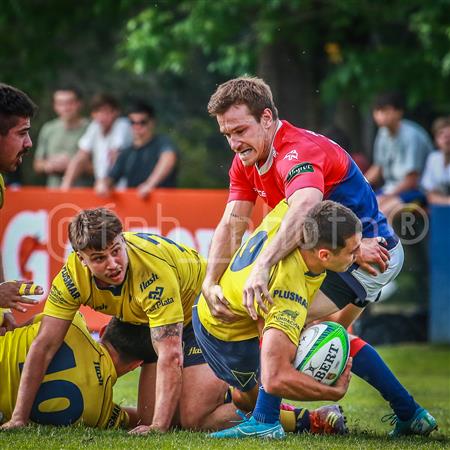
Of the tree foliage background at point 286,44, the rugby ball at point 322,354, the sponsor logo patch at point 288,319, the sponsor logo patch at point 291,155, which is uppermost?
the tree foliage background at point 286,44

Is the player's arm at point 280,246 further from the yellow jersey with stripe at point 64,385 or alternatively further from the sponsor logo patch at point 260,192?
the yellow jersey with stripe at point 64,385

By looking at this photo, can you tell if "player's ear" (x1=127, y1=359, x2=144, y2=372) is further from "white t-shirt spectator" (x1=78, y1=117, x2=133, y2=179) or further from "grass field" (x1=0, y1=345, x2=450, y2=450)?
"white t-shirt spectator" (x1=78, y1=117, x2=133, y2=179)

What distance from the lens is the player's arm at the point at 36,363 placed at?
6613 mm

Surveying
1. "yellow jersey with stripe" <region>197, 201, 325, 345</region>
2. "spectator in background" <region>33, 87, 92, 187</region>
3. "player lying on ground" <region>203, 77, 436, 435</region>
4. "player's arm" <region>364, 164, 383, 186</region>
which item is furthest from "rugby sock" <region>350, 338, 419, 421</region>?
"spectator in background" <region>33, 87, 92, 187</region>

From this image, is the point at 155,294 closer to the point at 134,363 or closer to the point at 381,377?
the point at 134,363

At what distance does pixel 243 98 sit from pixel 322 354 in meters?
1.65

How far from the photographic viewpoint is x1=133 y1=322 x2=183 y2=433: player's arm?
6559mm

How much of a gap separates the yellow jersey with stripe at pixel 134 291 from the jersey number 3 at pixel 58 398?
34 cm

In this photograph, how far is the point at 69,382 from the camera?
269 inches

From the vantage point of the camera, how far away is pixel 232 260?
6.66 m

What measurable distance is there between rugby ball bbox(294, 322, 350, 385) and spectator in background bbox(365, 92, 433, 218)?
618 cm

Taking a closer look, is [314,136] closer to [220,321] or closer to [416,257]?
[220,321]

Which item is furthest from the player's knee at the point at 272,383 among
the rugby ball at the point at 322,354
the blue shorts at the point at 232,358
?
the blue shorts at the point at 232,358

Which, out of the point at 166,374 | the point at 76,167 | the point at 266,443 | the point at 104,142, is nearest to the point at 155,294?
the point at 166,374
